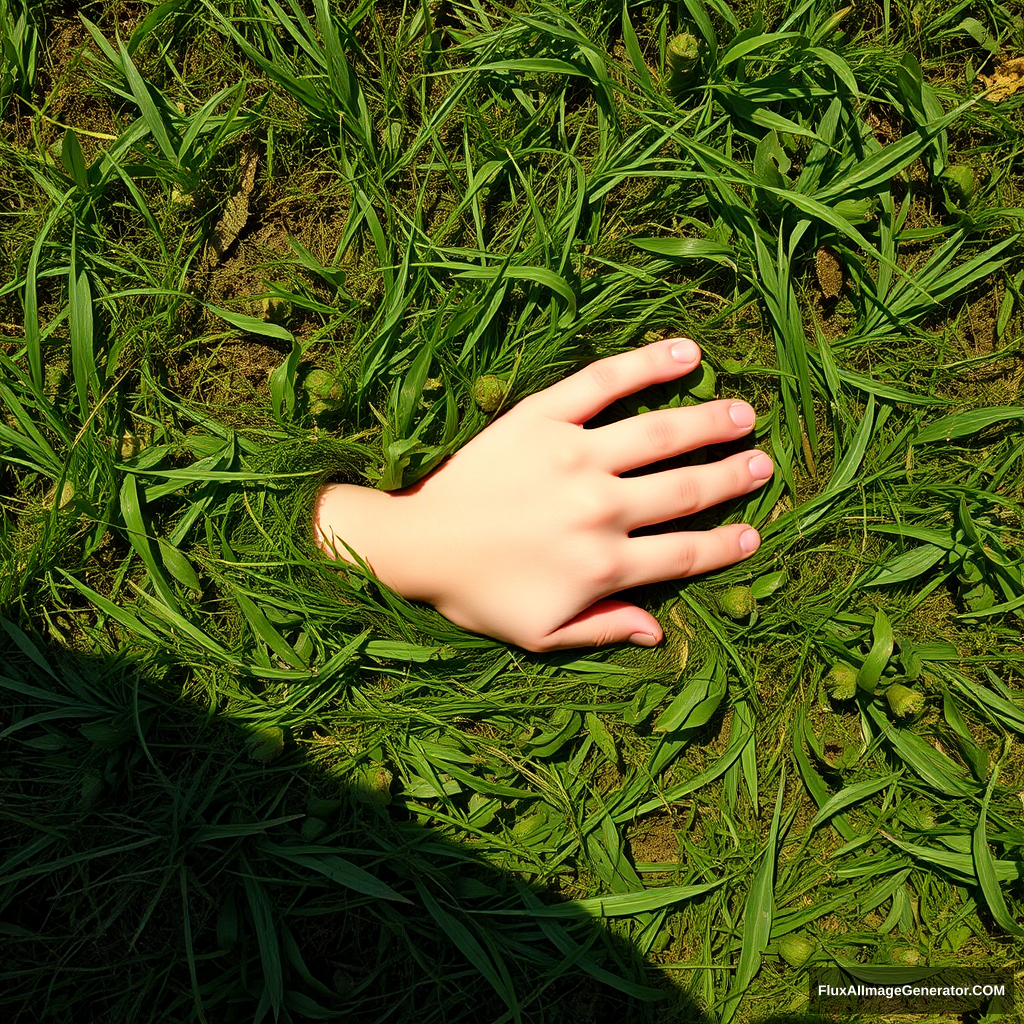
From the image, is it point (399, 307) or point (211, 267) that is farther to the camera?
point (211, 267)

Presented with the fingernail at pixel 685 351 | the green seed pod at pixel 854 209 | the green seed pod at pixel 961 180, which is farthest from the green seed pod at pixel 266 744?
the green seed pod at pixel 961 180

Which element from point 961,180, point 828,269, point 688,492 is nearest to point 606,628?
point 688,492

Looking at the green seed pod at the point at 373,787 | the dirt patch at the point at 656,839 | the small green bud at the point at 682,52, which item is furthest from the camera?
the dirt patch at the point at 656,839

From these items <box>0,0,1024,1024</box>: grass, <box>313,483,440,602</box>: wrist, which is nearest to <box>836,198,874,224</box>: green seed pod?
<box>0,0,1024,1024</box>: grass

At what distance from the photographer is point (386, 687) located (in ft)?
5.98

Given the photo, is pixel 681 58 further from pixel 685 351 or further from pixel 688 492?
pixel 688 492

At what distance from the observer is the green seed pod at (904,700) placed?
1721 millimetres

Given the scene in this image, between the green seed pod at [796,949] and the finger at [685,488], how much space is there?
1098mm

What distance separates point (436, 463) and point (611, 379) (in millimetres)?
468

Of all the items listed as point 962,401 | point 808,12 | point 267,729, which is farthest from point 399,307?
point 962,401

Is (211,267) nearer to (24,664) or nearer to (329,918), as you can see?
(24,664)

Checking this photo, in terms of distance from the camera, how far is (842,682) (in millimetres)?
1783

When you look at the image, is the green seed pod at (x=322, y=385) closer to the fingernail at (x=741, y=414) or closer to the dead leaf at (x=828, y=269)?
the fingernail at (x=741, y=414)

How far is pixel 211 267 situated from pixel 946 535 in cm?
198
